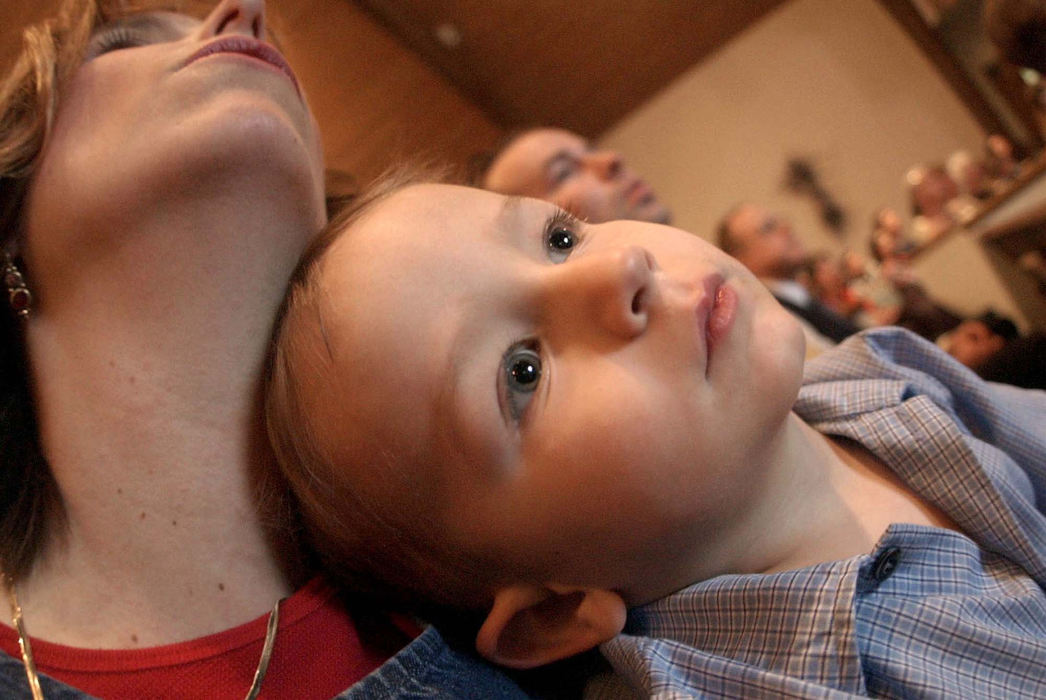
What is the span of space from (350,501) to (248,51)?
0.54 m

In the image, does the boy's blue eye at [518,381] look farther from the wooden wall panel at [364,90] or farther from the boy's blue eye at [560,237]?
the wooden wall panel at [364,90]

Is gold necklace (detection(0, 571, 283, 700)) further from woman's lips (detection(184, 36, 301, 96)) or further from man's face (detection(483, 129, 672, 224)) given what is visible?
man's face (detection(483, 129, 672, 224))

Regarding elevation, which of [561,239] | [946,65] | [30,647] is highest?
[30,647]

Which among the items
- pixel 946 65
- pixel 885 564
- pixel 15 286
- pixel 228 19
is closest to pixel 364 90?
pixel 228 19

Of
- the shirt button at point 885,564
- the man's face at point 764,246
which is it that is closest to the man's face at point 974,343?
the man's face at point 764,246

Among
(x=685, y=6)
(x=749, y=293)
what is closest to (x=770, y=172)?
(x=685, y=6)

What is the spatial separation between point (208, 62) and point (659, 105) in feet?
12.5

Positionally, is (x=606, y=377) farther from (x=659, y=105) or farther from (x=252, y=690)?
(x=659, y=105)

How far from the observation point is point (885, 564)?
677 mm

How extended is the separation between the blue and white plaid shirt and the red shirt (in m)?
0.29

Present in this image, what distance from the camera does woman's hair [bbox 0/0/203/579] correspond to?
0.69 m

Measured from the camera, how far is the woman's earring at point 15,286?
0.70 m

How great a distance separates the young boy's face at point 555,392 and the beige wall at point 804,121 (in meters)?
3.58

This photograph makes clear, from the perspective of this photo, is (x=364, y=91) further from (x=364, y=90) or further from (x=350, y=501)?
(x=350, y=501)
